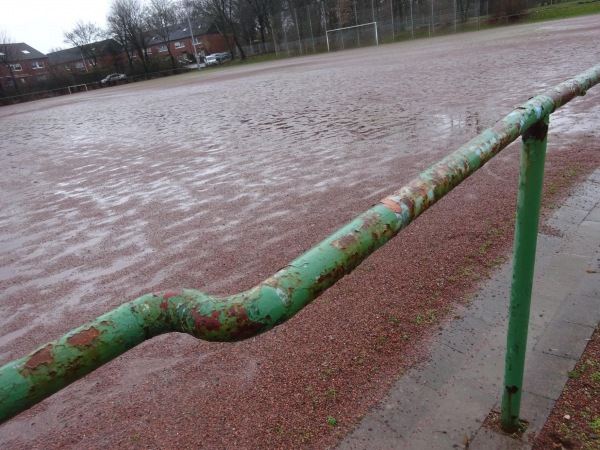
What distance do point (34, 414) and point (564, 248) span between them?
333 cm

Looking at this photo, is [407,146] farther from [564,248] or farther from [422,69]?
[422,69]

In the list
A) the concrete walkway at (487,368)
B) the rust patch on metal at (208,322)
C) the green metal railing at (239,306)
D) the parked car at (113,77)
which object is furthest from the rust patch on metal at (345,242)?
the parked car at (113,77)

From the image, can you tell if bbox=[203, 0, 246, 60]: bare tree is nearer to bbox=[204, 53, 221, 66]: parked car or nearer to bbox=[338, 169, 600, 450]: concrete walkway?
bbox=[204, 53, 221, 66]: parked car

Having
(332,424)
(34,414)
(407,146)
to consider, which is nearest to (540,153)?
(332,424)

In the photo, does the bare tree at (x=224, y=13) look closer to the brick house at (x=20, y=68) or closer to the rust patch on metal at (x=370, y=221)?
the brick house at (x=20, y=68)

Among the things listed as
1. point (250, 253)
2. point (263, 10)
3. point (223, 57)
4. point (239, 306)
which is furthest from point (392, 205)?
point (223, 57)

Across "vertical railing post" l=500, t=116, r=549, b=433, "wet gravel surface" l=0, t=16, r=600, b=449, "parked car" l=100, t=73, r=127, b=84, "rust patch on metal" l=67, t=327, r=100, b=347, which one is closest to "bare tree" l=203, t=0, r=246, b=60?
"parked car" l=100, t=73, r=127, b=84

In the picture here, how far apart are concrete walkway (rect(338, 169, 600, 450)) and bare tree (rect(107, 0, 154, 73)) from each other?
222ft

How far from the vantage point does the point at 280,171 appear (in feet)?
21.3

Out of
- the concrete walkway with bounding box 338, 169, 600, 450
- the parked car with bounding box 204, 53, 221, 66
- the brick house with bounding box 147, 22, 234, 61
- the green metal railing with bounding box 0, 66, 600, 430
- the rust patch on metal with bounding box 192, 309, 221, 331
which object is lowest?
the concrete walkway with bounding box 338, 169, 600, 450

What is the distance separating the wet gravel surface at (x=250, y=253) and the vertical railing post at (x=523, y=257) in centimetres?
63

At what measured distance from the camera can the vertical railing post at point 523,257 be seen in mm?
1396

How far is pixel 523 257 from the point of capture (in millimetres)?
1532

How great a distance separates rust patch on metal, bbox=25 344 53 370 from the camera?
0.64m
